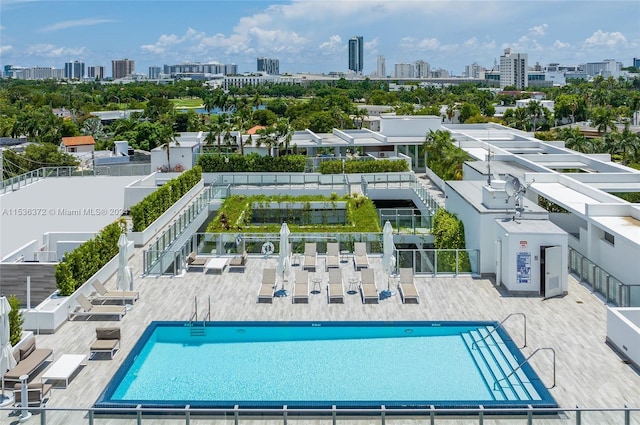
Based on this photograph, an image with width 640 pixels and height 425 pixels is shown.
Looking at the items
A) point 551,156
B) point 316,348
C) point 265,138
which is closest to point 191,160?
point 265,138

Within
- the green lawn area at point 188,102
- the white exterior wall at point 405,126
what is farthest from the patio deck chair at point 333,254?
the green lawn area at point 188,102

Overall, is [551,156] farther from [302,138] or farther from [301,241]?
[302,138]

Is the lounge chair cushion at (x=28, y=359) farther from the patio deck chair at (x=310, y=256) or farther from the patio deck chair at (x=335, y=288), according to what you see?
the patio deck chair at (x=310, y=256)

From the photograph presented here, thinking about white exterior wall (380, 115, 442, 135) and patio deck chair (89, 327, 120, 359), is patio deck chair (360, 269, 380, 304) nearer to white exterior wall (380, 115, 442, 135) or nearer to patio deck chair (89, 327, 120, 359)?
patio deck chair (89, 327, 120, 359)

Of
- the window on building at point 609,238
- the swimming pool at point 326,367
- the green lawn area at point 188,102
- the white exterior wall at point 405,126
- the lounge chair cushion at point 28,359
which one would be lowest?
the swimming pool at point 326,367

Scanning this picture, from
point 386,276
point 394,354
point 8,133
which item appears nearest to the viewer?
point 394,354
